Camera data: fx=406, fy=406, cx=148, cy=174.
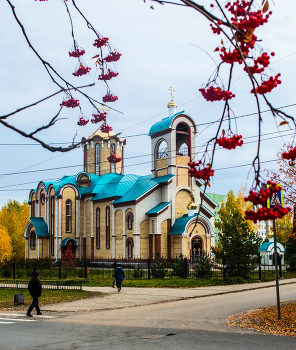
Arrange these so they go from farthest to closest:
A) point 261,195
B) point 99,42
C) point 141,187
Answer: point 141,187 → point 99,42 → point 261,195

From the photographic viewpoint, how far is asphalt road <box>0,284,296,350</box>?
7539mm

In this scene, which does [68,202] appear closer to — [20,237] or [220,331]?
[20,237]

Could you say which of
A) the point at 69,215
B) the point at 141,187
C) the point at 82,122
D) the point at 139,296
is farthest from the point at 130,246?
the point at 82,122

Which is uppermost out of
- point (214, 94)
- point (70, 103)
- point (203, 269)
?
point (70, 103)

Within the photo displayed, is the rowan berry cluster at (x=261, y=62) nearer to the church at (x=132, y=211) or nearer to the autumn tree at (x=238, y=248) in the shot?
the autumn tree at (x=238, y=248)

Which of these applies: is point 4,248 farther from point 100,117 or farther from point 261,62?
point 261,62

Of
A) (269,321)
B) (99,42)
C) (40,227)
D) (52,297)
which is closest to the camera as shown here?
(99,42)

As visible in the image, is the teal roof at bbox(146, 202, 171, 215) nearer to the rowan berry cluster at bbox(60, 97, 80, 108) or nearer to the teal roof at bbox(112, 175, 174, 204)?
the teal roof at bbox(112, 175, 174, 204)

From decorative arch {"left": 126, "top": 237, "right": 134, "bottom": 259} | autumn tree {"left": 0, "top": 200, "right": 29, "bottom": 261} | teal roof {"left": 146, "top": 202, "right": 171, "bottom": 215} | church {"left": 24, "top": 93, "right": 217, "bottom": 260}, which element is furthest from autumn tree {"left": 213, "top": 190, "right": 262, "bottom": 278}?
autumn tree {"left": 0, "top": 200, "right": 29, "bottom": 261}

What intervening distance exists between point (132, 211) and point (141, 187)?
2818mm

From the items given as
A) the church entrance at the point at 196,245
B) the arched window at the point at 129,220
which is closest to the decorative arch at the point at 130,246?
the arched window at the point at 129,220

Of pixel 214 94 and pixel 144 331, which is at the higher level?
pixel 214 94

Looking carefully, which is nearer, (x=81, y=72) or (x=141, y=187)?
(x=81, y=72)

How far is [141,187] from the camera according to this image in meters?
36.2
